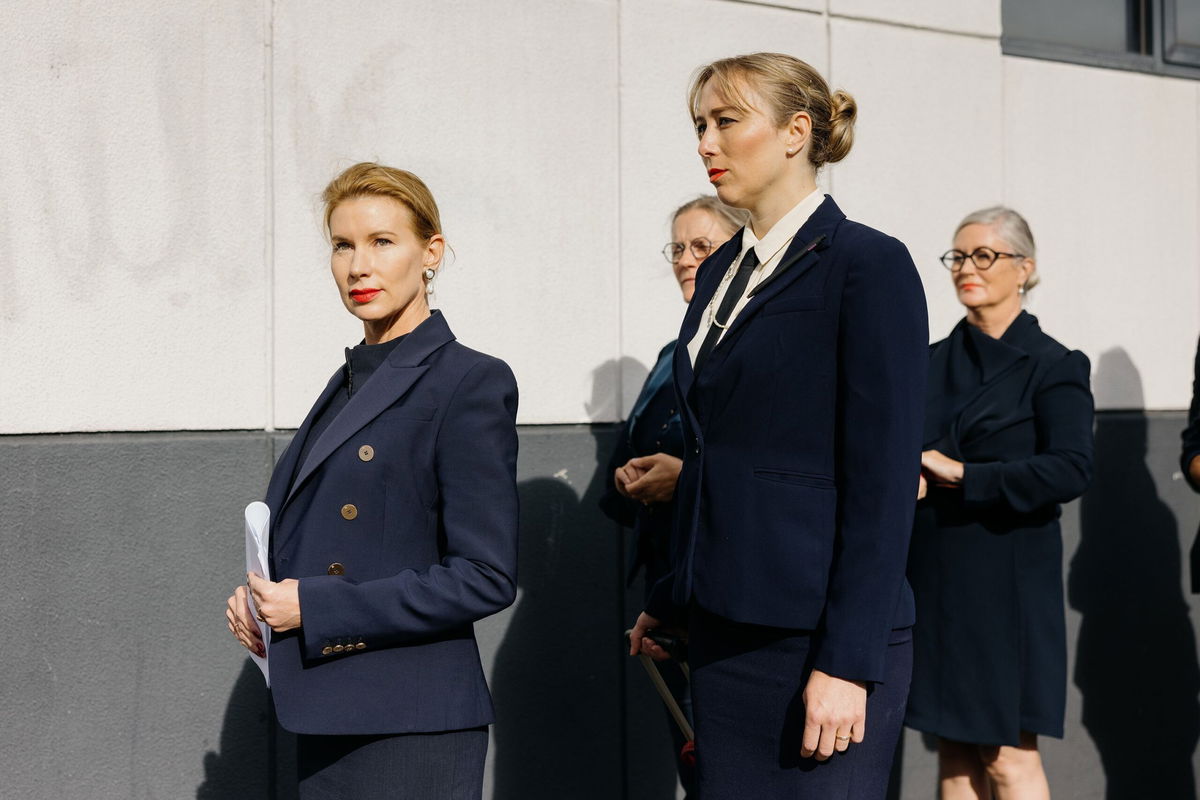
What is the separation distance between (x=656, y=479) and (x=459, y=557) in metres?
0.99

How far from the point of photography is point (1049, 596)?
379cm

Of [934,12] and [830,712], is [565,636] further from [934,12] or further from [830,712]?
[934,12]

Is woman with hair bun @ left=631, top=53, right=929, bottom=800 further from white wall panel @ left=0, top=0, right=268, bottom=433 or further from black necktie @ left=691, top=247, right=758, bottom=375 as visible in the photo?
white wall panel @ left=0, top=0, right=268, bottom=433

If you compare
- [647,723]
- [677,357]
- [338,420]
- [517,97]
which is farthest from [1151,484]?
[338,420]

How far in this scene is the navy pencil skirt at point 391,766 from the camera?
2.22 metres

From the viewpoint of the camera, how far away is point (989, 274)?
3889mm

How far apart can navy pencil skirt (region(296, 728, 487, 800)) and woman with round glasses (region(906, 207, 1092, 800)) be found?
185 cm

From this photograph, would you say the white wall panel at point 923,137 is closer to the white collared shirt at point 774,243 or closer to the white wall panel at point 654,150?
the white wall panel at point 654,150

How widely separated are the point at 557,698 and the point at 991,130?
291 centimetres

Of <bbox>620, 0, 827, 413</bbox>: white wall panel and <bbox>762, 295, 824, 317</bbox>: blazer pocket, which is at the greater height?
<bbox>620, 0, 827, 413</bbox>: white wall panel

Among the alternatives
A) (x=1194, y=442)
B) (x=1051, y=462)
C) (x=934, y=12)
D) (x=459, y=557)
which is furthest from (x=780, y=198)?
(x=934, y=12)

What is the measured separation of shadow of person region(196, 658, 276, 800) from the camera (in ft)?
12.6

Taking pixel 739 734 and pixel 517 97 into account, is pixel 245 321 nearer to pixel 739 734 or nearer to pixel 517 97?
pixel 517 97

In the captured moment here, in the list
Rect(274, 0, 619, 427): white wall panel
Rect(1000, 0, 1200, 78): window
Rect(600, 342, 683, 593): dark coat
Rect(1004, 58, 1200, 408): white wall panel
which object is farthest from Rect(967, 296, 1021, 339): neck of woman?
Rect(1000, 0, 1200, 78): window
